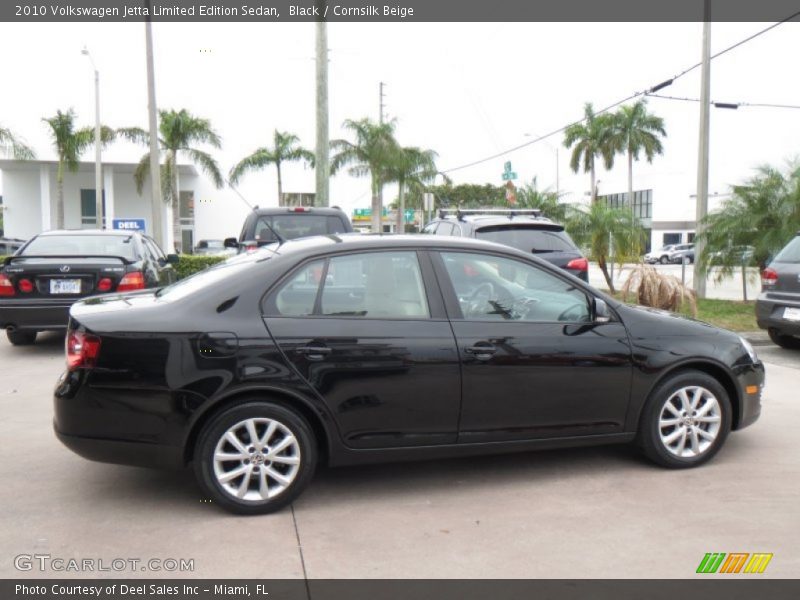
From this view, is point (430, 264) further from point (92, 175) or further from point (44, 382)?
point (92, 175)

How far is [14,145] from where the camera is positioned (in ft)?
106

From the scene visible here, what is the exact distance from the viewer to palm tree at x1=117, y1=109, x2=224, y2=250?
33938 mm

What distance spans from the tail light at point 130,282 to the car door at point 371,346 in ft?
16.7

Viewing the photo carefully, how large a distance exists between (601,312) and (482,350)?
0.87m

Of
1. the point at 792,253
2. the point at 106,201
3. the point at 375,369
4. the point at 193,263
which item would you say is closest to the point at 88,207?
the point at 106,201

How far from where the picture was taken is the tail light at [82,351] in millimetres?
3961

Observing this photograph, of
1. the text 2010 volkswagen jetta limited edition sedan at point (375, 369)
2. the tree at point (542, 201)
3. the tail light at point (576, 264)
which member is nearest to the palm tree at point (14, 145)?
the tree at point (542, 201)

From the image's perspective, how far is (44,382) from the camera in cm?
739

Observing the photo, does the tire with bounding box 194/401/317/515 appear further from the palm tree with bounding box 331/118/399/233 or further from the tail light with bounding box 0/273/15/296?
the palm tree with bounding box 331/118/399/233

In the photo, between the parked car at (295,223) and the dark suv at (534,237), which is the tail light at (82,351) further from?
the parked car at (295,223)

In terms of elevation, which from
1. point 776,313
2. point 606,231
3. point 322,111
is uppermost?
point 322,111

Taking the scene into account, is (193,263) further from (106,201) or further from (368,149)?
(106,201)

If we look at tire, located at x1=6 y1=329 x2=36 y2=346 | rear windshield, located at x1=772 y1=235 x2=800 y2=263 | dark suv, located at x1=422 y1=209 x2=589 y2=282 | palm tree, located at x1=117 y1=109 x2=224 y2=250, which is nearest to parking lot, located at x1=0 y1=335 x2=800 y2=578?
rear windshield, located at x1=772 y1=235 x2=800 y2=263

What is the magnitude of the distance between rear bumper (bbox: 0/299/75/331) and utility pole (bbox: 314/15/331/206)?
881cm
